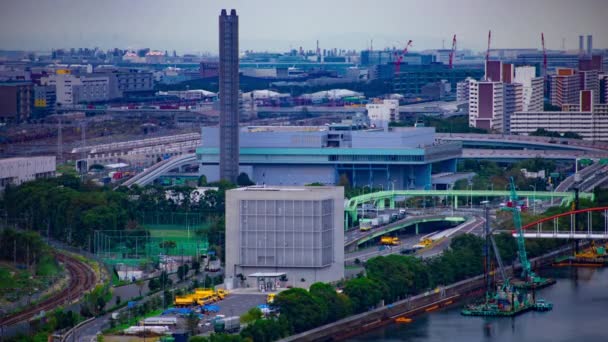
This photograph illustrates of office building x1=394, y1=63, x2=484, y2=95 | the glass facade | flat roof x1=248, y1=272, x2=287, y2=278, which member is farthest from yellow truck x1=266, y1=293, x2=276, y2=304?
office building x1=394, y1=63, x2=484, y2=95

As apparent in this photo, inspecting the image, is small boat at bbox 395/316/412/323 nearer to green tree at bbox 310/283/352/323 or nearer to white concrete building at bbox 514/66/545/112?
green tree at bbox 310/283/352/323

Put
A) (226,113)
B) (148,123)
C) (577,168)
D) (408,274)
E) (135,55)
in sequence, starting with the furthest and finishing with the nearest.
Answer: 1. (135,55)
2. (148,123)
3. (577,168)
4. (226,113)
5. (408,274)

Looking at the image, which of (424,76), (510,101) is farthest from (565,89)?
(424,76)

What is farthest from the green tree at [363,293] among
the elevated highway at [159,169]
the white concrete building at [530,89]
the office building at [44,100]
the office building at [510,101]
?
the office building at [44,100]

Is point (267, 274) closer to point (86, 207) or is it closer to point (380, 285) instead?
point (380, 285)

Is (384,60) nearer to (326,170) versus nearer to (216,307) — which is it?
(326,170)

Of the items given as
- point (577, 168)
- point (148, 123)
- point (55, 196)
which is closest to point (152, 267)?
point (55, 196)
